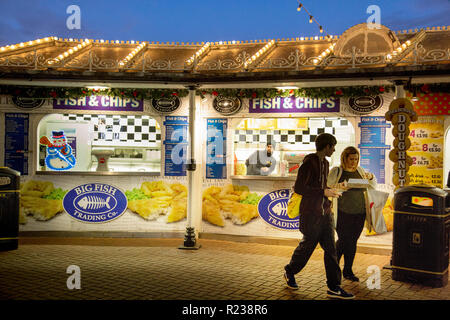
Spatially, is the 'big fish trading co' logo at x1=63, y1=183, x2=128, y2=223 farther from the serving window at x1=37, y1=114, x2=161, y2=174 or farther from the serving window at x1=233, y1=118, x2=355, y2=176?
the serving window at x1=233, y1=118, x2=355, y2=176

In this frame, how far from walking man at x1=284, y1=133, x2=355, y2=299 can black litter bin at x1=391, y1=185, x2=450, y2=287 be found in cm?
145

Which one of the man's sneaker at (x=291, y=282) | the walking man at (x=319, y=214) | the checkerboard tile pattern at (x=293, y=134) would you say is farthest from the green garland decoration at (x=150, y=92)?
the man's sneaker at (x=291, y=282)

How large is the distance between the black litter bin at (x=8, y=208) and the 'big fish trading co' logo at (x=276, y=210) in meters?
5.02

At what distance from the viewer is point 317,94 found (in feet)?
30.1

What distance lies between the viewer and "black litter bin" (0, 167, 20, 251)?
27.3ft

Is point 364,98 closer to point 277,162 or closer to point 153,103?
point 277,162

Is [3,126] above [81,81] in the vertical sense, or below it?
below

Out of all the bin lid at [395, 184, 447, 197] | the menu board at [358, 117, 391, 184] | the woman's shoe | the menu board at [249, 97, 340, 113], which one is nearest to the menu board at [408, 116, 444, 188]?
the menu board at [358, 117, 391, 184]

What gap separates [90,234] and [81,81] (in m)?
3.50

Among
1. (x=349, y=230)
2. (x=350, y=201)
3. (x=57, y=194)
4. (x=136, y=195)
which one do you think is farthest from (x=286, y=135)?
(x=57, y=194)

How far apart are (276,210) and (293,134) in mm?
2211

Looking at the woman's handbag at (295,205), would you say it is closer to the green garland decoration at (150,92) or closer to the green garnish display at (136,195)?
the green garland decoration at (150,92)

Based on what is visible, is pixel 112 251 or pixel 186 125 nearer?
pixel 112 251
